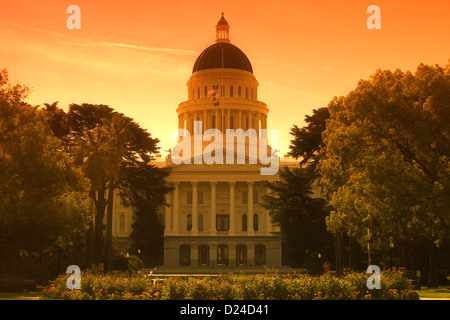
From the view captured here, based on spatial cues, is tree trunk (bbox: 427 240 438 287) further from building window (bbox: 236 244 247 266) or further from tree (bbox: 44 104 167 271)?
building window (bbox: 236 244 247 266)

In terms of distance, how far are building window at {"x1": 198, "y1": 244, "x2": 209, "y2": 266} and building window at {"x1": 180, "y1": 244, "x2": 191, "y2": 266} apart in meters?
1.51

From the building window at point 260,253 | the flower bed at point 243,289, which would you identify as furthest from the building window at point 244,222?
the flower bed at point 243,289

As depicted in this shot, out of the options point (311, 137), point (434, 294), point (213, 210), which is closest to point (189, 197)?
point (213, 210)

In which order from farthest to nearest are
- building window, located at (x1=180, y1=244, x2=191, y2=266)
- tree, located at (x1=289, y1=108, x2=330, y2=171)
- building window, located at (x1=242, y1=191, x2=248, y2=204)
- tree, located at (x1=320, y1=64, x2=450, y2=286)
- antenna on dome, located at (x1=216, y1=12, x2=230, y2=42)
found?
antenna on dome, located at (x1=216, y1=12, x2=230, y2=42) → building window, located at (x1=242, y1=191, x2=248, y2=204) → building window, located at (x1=180, y1=244, x2=191, y2=266) → tree, located at (x1=289, y1=108, x2=330, y2=171) → tree, located at (x1=320, y1=64, x2=450, y2=286)

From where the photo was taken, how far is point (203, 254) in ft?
370

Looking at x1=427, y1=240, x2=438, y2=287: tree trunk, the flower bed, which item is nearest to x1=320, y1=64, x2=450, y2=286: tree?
x1=427, y1=240, x2=438, y2=287: tree trunk

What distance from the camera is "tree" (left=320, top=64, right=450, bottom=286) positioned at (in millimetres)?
45625

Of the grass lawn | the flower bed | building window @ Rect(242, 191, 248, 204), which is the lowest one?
the grass lawn

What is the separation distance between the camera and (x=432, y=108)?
45875 mm

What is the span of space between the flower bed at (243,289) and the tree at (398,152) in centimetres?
964

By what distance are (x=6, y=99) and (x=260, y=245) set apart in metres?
67.7

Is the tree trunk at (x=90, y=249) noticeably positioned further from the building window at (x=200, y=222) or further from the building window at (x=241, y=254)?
the building window at (x=200, y=222)
